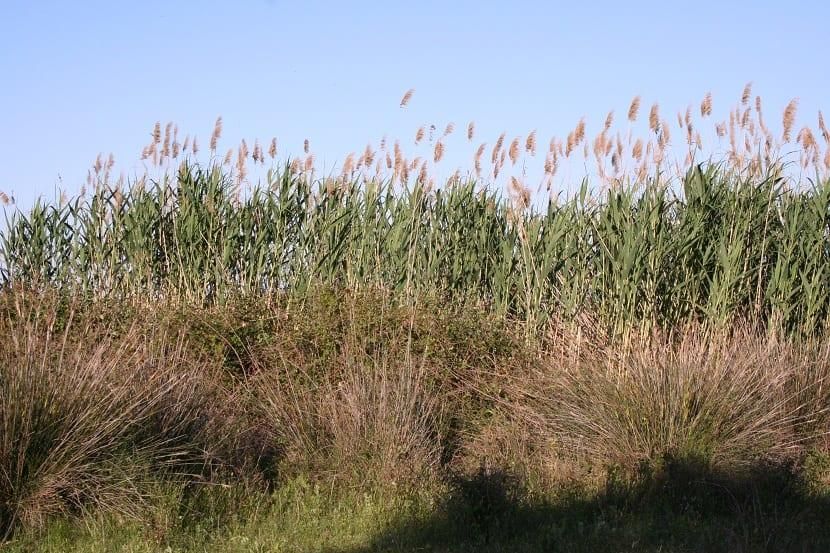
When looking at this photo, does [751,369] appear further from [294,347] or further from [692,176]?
[294,347]

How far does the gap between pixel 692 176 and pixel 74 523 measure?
25.6 feet

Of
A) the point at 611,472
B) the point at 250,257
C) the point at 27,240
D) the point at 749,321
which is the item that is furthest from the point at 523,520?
the point at 27,240

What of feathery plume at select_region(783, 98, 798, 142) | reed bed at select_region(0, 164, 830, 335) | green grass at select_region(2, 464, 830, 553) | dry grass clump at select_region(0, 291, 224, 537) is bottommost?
green grass at select_region(2, 464, 830, 553)

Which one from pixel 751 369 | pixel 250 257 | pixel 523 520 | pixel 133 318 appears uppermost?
pixel 250 257

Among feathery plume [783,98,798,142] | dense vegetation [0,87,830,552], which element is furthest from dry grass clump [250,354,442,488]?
feathery plume [783,98,798,142]

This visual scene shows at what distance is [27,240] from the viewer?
13.3 m

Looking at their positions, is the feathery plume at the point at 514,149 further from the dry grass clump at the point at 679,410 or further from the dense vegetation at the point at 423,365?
the dry grass clump at the point at 679,410

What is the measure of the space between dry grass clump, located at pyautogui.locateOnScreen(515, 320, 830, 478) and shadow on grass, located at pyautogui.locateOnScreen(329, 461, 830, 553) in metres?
0.27

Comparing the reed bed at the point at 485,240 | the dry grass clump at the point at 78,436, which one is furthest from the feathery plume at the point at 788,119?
the dry grass clump at the point at 78,436

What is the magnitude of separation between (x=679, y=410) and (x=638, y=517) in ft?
3.84

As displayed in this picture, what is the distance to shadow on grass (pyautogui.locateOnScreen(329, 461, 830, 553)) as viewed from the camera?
6102mm

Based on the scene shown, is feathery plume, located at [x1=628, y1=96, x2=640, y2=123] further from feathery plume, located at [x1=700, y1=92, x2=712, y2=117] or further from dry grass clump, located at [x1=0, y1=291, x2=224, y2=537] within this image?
dry grass clump, located at [x1=0, y1=291, x2=224, y2=537]

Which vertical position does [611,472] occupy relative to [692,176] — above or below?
below

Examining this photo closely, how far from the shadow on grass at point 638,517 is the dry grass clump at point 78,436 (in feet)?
5.39
